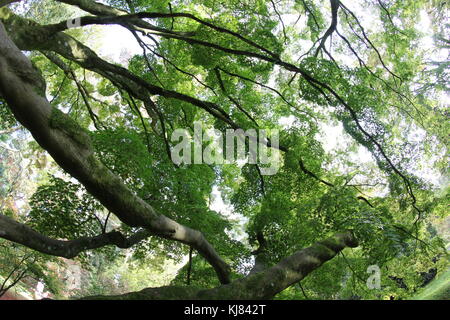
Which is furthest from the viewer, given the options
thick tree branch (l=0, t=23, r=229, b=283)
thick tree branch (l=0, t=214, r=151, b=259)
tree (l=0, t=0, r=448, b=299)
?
thick tree branch (l=0, t=214, r=151, b=259)

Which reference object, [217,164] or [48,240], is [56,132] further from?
[217,164]

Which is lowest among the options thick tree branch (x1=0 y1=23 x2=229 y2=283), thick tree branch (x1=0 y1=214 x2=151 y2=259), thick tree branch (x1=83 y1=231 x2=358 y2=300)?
thick tree branch (x1=83 y1=231 x2=358 y2=300)

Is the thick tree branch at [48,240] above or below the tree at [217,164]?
below

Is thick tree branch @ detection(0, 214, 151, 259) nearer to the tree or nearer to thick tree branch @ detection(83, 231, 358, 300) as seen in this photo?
the tree

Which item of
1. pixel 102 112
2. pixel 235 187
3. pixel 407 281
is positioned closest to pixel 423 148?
pixel 407 281

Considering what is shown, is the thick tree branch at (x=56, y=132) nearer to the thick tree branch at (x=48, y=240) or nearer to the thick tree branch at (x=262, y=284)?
the thick tree branch at (x=262, y=284)

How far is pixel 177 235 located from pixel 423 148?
609 cm

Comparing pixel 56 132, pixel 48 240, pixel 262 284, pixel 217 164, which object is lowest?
pixel 262 284

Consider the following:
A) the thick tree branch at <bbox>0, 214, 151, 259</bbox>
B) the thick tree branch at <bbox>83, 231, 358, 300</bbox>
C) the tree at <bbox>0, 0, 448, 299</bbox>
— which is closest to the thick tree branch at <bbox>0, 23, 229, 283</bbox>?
the tree at <bbox>0, 0, 448, 299</bbox>

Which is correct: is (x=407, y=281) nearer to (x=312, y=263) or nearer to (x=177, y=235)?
(x=312, y=263)

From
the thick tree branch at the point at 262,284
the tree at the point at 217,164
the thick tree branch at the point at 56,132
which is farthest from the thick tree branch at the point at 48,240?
the thick tree branch at the point at 262,284

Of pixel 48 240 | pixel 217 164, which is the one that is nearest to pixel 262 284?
pixel 48 240

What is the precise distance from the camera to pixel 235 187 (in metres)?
9.98

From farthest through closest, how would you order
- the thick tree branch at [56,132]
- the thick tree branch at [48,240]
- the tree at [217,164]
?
the thick tree branch at [48,240], the tree at [217,164], the thick tree branch at [56,132]
